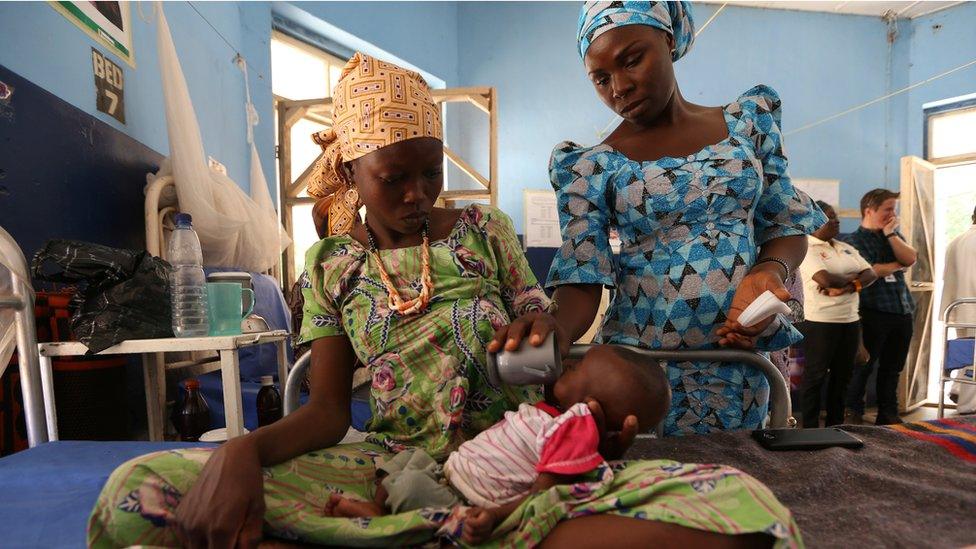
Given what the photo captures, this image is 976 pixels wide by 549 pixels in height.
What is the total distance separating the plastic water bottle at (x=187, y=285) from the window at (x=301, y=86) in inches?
89.9

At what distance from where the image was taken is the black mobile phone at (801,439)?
112cm

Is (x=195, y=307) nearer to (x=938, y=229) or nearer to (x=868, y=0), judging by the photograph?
(x=938, y=229)

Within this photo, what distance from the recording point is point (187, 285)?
7.55 feet

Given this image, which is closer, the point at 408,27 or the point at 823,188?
the point at 408,27

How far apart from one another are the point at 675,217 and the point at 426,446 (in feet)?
2.33

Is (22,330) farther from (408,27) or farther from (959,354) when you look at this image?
(959,354)

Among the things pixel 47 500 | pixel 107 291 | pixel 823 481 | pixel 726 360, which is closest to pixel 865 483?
pixel 823 481

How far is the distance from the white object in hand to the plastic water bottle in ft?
6.57

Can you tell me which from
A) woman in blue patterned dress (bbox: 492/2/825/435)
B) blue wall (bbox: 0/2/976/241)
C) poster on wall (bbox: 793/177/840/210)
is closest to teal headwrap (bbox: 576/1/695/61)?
woman in blue patterned dress (bbox: 492/2/825/435)

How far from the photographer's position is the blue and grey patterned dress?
1.17m

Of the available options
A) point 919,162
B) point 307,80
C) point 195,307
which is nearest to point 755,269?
point 195,307

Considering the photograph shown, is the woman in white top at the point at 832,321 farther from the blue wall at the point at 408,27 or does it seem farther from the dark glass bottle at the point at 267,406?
the blue wall at the point at 408,27

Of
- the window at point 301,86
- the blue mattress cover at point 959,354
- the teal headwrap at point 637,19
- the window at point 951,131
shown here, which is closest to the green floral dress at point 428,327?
the teal headwrap at point 637,19

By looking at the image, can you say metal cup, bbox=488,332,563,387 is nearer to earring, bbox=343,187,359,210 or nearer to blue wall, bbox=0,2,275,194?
earring, bbox=343,187,359,210
